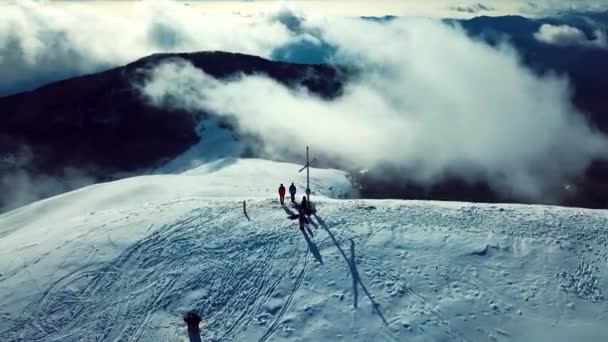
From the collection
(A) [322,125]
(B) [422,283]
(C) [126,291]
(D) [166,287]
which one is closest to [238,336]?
(D) [166,287]

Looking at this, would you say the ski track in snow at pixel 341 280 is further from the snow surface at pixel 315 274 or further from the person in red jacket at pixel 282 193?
the person in red jacket at pixel 282 193

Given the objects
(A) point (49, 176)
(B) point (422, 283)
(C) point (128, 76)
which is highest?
(C) point (128, 76)

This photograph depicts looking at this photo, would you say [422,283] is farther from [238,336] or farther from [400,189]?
[400,189]

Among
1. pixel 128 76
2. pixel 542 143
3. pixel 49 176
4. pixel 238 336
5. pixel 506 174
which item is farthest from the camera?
pixel 128 76

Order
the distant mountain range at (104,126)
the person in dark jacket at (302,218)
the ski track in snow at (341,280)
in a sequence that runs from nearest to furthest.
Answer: the ski track in snow at (341,280), the person in dark jacket at (302,218), the distant mountain range at (104,126)

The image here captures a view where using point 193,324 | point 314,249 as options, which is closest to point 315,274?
point 314,249

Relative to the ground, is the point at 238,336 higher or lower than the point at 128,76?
lower

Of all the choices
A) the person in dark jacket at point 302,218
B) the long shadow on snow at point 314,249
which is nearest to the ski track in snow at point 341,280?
the long shadow on snow at point 314,249

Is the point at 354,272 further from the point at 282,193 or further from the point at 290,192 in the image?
the point at 290,192
